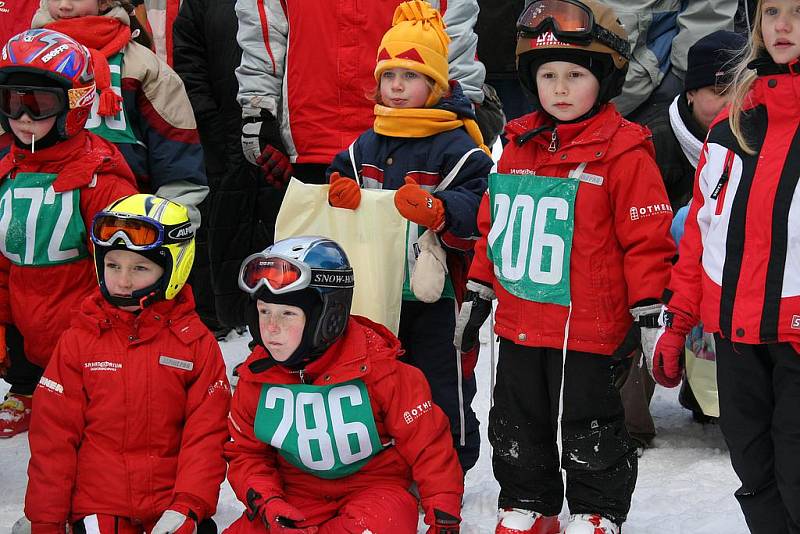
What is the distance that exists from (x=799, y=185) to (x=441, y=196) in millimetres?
1431

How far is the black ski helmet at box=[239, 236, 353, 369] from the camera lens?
3408 millimetres

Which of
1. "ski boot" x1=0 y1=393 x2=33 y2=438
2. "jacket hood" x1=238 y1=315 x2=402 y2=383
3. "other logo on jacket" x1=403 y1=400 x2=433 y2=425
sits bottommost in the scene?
"ski boot" x1=0 y1=393 x2=33 y2=438

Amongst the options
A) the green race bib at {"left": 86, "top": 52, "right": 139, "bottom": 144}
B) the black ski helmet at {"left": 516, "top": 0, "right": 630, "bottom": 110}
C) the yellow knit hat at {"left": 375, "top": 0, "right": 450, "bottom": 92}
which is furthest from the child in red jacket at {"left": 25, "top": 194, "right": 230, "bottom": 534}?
the black ski helmet at {"left": 516, "top": 0, "right": 630, "bottom": 110}

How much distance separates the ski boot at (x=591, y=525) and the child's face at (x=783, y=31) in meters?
1.64

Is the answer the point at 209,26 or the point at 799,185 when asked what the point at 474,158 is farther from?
the point at 209,26

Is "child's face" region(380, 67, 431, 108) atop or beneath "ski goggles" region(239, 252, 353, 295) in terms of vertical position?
atop

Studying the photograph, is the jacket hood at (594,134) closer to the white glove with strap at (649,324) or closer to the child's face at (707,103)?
the white glove with strap at (649,324)

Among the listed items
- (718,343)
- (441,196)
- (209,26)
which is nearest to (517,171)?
(441,196)

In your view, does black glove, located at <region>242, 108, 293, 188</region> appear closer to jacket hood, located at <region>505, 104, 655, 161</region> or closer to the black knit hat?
jacket hood, located at <region>505, 104, 655, 161</region>

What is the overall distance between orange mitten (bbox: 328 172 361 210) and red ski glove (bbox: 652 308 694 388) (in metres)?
1.33

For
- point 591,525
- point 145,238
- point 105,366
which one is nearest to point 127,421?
point 105,366

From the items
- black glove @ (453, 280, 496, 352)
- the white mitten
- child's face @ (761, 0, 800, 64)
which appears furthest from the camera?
the white mitten

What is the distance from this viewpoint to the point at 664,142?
15.7 ft

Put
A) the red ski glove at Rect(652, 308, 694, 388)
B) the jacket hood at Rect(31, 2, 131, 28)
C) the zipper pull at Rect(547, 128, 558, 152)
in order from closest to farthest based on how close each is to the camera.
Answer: the red ski glove at Rect(652, 308, 694, 388) → the zipper pull at Rect(547, 128, 558, 152) → the jacket hood at Rect(31, 2, 131, 28)
